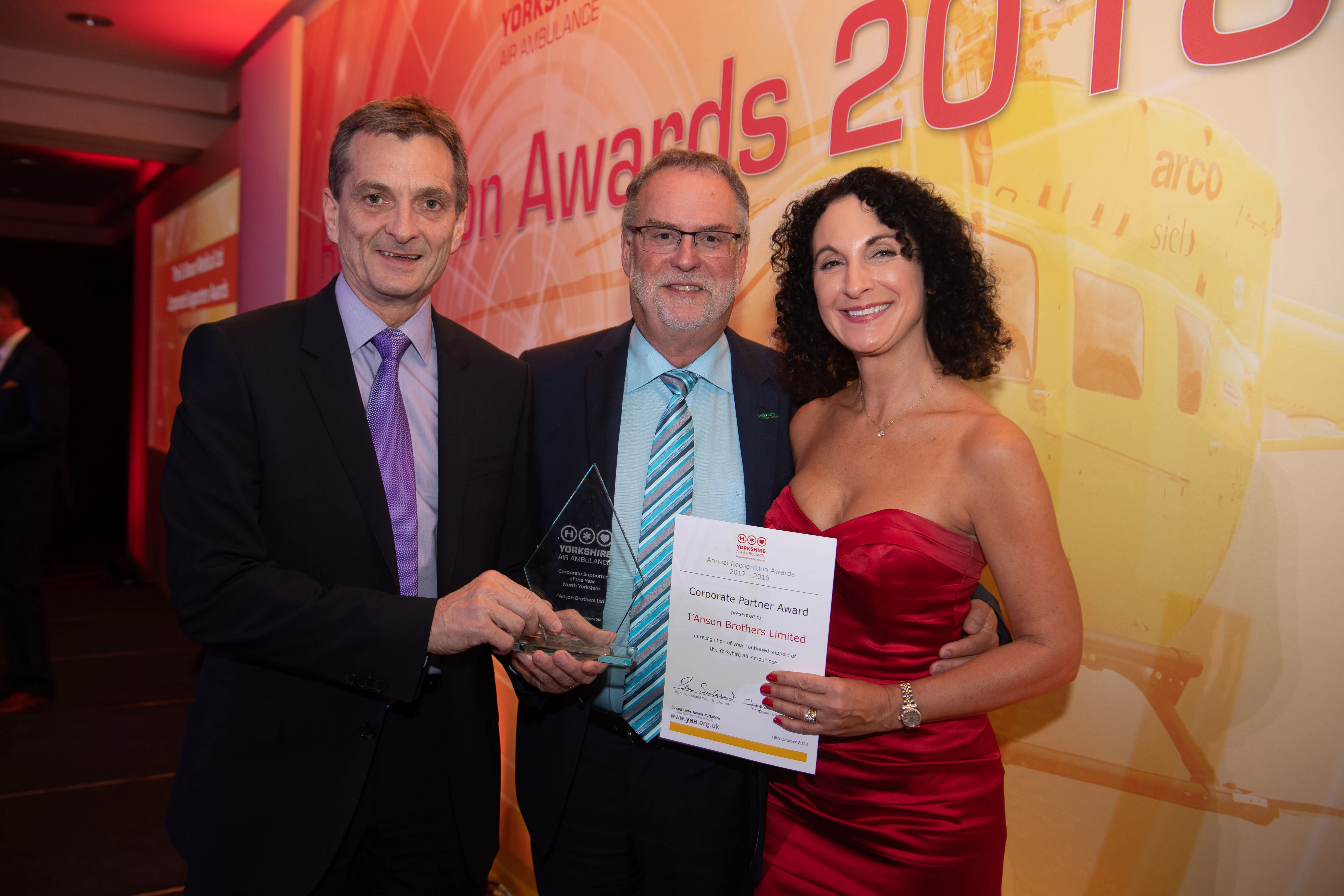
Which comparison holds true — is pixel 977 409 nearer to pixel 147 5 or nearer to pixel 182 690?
pixel 182 690

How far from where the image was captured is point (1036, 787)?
77.8 inches

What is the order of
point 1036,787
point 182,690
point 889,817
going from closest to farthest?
point 889,817 < point 1036,787 < point 182,690

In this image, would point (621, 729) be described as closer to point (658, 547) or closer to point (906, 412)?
point (658, 547)

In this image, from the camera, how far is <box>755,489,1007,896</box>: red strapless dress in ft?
5.15

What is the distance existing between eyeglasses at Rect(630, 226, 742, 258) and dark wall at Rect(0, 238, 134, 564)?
479 inches

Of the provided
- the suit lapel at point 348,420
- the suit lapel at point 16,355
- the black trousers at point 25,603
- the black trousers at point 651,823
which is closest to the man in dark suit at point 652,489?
the black trousers at point 651,823

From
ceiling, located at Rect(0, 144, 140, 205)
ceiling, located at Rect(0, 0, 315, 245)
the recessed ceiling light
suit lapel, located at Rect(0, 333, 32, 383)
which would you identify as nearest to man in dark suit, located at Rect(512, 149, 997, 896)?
suit lapel, located at Rect(0, 333, 32, 383)

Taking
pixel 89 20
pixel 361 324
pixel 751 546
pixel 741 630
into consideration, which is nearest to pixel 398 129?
pixel 361 324

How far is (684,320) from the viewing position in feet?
6.62

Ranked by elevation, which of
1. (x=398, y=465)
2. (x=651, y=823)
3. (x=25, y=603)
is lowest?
(x=25, y=603)

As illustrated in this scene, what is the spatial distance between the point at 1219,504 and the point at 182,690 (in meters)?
6.04

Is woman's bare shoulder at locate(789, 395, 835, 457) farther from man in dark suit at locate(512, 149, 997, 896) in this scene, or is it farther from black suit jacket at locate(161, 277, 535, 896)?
black suit jacket at locate(161, 277, 535, 896)

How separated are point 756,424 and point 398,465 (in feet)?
2.66

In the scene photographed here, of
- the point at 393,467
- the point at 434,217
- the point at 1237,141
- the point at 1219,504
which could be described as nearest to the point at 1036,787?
the point at 1219,504
